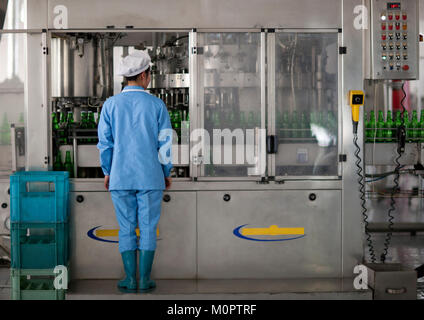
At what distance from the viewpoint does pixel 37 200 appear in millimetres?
3828

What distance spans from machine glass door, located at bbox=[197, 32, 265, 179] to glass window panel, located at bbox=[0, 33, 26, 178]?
1.50 meters

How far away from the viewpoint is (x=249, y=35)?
13.3 ft

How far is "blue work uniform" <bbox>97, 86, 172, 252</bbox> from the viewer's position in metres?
3.51

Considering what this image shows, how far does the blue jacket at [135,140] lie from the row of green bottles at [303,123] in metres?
1.06

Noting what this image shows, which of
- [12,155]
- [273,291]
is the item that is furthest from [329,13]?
[12,155]

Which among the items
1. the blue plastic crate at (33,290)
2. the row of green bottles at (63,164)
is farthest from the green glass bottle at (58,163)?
the blue plastic crate at (33,290)

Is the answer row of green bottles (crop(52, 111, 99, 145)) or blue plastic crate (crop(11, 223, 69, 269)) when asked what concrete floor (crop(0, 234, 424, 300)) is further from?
row of green bottles (crop(52, 111, 99, 145))

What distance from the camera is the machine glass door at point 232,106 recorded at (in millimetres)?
4066

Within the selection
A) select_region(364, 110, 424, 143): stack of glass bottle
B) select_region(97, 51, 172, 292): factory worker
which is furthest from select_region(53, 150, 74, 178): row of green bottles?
select_region(364, 110, 424, 143): stack of glass bottle

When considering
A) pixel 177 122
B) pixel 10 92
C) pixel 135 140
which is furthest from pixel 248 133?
pixel 10 92

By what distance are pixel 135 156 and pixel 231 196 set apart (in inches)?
36.3

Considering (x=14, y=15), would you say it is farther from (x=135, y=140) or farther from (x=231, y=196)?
(x=231, y=196)

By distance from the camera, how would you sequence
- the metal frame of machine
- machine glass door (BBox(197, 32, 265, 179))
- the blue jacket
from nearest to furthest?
the blue jacket, the metal frame of machine, machine glass door (BBox(197, 32, 265, 179))

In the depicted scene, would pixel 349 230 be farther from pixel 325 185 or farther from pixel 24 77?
pixel 24 77
